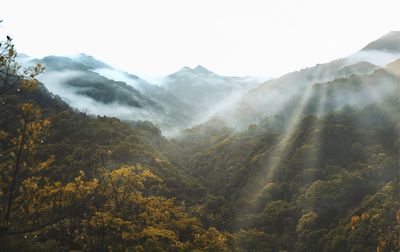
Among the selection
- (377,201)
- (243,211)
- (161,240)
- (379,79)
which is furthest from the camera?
(379,79)

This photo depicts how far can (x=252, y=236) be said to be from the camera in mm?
87562

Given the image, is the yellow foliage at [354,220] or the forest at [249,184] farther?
the yellow foliage at [354,220]

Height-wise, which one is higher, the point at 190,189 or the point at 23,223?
the point at 23,223

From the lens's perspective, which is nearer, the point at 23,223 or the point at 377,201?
the point at 23,223

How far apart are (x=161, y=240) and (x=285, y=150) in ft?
350

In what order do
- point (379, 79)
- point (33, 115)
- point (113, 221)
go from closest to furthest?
1. point (33, 115)
2. point (113, 221)
3. point (379, 79)

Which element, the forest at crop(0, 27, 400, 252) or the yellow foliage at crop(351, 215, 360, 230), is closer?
the forest at crop(0, 27, 400, 252)

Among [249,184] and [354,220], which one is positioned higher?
[249,184]

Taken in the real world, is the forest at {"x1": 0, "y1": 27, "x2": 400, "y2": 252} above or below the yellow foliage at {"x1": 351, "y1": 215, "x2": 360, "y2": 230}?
above

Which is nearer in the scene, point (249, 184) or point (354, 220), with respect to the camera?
point (354, 220)

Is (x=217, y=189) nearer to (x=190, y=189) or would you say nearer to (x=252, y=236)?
(x=190, y=189)

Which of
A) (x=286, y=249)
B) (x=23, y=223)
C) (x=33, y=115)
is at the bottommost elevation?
(x=286, y=249)

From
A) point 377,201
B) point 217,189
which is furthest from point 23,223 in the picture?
point 217,189

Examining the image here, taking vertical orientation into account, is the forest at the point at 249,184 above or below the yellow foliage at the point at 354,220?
above
